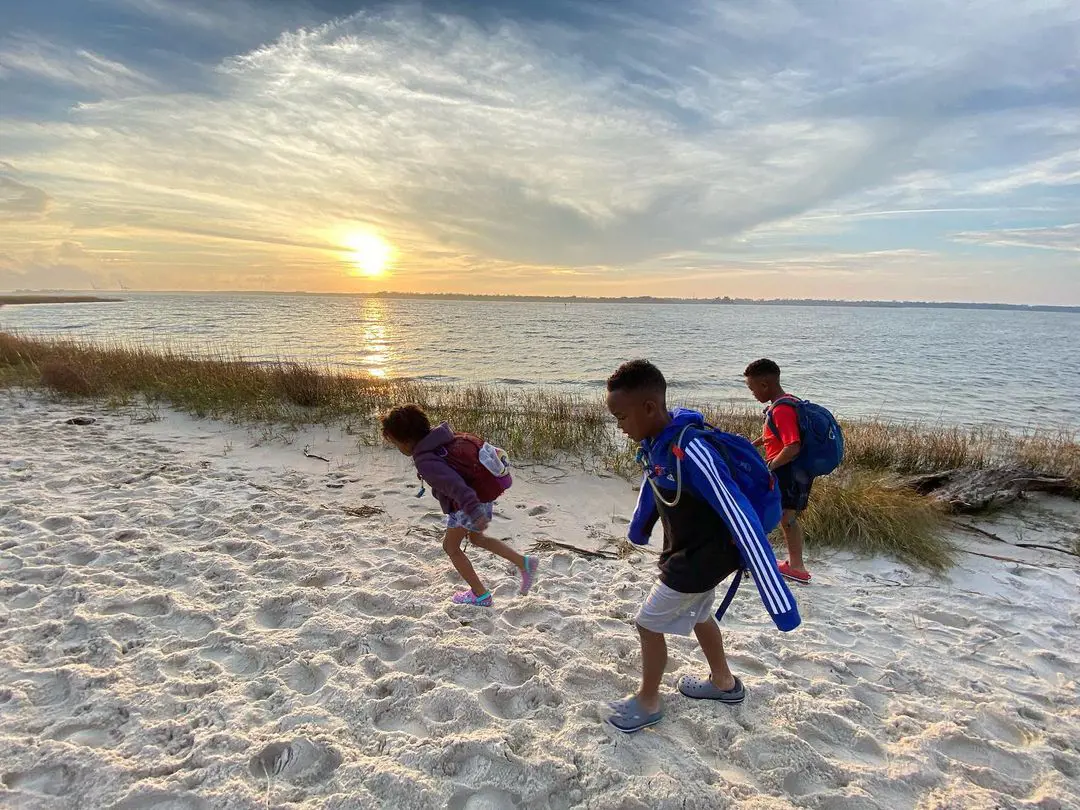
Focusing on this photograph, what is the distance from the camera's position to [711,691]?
9.75ft

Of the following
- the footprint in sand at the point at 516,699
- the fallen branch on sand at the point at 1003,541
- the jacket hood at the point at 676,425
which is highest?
the jacket hood at the point at 676,425

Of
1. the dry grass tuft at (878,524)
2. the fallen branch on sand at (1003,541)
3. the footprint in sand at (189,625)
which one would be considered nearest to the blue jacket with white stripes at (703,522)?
the footprint in sand at (189,625)

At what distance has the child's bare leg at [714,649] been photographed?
2.86 metres

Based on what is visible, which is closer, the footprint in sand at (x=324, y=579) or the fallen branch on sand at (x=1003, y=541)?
the footprint in sand at (x=324, y=579)

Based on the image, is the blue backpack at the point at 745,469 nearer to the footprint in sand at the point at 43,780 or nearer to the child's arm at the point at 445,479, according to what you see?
the child's arm at the point at 445,479

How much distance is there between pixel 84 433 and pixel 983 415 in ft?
69.0

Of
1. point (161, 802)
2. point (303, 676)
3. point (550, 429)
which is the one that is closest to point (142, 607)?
point (303, 676)

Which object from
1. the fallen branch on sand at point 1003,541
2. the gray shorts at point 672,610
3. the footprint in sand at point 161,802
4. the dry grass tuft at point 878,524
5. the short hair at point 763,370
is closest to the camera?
the footprint in sand at point 161,802

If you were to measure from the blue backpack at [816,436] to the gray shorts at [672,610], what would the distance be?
1984 millimetres

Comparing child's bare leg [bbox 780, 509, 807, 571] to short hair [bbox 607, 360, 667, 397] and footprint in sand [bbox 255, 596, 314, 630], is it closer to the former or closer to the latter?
short hair [bbox 607, 360, 667, 397]

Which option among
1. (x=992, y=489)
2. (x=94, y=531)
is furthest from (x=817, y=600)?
(x=94, y=531)

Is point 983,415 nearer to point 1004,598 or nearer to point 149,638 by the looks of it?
point 1004,598

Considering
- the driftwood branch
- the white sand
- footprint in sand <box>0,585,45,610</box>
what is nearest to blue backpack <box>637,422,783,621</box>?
the white sand

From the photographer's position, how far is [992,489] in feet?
21.1
